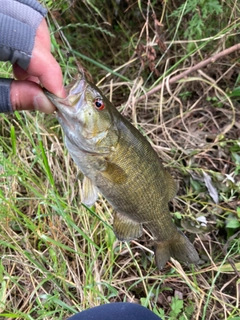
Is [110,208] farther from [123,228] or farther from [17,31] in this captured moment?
[17,31]

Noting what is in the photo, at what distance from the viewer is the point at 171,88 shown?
3.03 meters

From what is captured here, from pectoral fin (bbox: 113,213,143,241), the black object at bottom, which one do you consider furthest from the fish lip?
the black object at bottom

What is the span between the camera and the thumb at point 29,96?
1.64 m

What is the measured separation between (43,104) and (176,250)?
1248 millimetres

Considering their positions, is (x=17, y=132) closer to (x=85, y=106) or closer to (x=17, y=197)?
(x=17, y=197)

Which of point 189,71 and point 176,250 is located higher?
point 189,71

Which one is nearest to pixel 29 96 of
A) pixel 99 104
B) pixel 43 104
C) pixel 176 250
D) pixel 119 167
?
pixel 43 104

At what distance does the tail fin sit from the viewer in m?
2.26

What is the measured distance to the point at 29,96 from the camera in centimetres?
164

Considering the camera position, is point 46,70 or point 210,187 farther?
point 210,187

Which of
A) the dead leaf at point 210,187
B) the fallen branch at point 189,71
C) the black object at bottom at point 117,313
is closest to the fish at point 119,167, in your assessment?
the black object at bottom at point 117,313

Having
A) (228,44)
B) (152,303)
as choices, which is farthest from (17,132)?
(228,44)

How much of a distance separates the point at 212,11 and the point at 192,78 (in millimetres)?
511

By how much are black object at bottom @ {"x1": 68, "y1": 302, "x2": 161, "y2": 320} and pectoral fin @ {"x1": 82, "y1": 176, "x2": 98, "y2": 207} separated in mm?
580
